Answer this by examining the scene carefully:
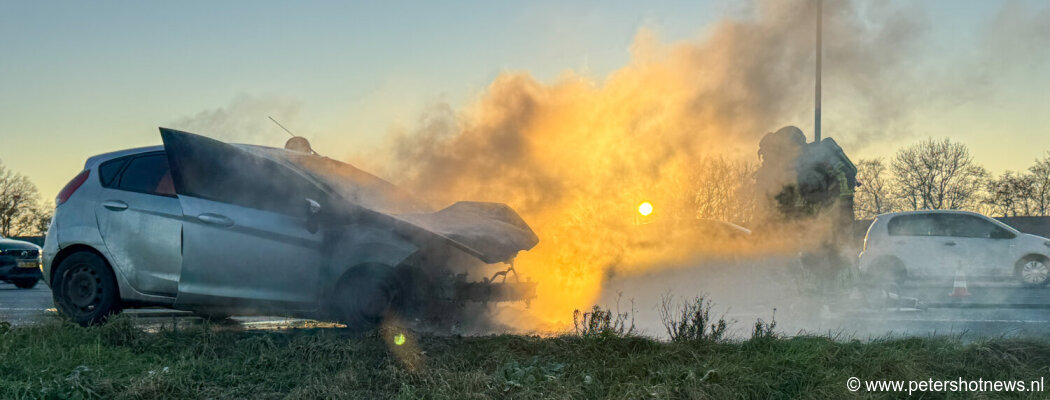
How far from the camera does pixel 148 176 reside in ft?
23.5

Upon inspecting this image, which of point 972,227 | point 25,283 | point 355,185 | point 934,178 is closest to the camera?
point 355,185

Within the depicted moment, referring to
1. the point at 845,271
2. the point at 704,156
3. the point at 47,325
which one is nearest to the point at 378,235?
the point at 47,325

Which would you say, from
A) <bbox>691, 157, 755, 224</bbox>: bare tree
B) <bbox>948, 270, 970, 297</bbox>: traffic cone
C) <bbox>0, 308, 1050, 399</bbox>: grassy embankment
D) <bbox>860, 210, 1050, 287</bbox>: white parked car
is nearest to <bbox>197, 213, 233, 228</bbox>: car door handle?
<bbox>0, 308, 1050, 399</bbox>: grassy embankment

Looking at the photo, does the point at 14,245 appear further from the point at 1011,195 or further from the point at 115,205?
the point at 1011,195

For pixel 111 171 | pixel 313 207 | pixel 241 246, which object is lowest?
pixel 241 246

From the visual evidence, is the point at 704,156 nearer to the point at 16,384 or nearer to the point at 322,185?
the point at 322,185

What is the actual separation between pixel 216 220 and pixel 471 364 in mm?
2895

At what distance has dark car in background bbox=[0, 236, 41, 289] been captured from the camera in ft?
50.6

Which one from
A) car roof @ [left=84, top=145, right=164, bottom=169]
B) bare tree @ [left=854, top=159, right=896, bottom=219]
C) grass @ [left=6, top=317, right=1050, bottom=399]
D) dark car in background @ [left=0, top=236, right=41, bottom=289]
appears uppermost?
bare tree @ [left=854, top=159, right=896, bottom=219]

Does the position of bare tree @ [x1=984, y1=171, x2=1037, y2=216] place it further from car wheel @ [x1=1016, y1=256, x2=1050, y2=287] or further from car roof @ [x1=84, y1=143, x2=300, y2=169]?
car roof @ [x1=84, y1=143, x2=300, y2=169]

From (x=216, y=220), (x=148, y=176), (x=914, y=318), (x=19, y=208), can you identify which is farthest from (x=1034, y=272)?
(x=19, y=208)

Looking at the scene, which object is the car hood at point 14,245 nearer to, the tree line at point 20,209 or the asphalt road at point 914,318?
the asphalt road at point 914,318

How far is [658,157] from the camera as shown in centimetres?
1005

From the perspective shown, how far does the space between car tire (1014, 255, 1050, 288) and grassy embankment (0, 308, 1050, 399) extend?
10.6 m
